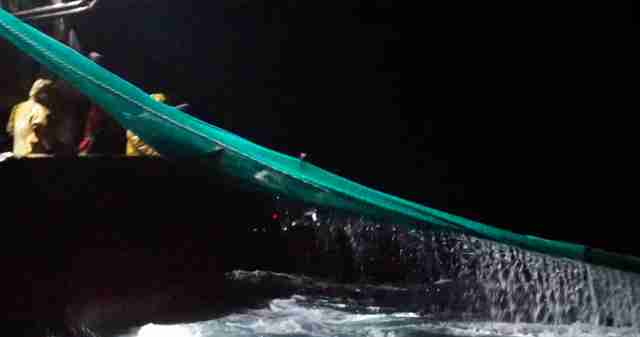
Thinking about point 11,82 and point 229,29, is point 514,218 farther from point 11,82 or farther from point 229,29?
point 11,82

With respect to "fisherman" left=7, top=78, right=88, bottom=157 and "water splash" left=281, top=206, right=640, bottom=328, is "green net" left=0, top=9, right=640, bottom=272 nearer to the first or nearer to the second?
"water splash" left=281, top=206, right=640, bottom=328

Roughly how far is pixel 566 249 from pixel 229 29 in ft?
15.2

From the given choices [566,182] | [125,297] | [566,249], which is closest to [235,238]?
[125,297]

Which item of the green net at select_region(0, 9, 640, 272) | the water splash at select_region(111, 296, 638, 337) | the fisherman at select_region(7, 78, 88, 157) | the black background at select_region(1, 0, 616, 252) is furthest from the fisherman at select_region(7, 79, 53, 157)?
the black background at select_region(1, 0, 616, 252)

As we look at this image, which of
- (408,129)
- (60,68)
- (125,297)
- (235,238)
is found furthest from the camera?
(408,129)

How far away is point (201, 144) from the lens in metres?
4.34

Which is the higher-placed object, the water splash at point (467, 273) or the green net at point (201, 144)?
the green net at point (201, 144)

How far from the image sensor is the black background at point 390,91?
6332mm

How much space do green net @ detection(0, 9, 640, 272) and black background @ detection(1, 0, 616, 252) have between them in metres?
2.75

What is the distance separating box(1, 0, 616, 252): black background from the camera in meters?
6.33

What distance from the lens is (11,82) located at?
7.84 meters

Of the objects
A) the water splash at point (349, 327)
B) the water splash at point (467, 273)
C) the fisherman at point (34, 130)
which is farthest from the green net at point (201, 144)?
the water splash at point (349, 327)

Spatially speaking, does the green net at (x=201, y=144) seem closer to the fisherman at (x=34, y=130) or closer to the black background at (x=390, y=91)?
the fisherman at (x=34, y=130)

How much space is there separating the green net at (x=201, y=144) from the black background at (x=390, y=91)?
9.01 ft
